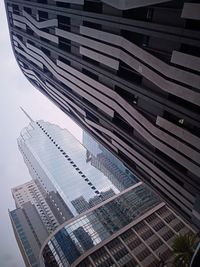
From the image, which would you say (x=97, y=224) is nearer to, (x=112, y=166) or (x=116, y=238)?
(x=116, y=238)

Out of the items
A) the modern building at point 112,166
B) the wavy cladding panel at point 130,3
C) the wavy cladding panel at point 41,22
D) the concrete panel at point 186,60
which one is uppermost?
the modern building at point 112,166

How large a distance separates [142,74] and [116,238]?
62.6 metres

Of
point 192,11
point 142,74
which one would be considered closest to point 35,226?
point 142,74

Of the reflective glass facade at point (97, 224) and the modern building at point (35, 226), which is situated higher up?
the modern building at point (35, 226)

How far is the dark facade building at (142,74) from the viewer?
15.6 metres

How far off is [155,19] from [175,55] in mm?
3558

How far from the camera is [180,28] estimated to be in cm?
1475

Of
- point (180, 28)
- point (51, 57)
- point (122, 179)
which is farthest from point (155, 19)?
point (122, 179)

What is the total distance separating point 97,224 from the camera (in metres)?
83.4

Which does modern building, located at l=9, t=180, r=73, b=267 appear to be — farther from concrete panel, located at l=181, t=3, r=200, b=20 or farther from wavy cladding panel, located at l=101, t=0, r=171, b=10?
concrete panel, located at l=181, t=3, r=200, b=20

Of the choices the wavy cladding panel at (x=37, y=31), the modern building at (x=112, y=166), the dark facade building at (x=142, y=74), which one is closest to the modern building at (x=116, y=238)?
the dark facade building at (x=142, y=74)

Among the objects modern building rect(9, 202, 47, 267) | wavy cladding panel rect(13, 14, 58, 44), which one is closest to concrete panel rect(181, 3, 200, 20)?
wavy cladding panel rect(13, 14, 58, 44)

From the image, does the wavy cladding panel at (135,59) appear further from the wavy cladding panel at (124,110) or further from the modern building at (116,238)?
the modern building at (116,238)

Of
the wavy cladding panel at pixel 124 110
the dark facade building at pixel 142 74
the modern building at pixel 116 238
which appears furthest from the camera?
the modern building at pixel 116 238
